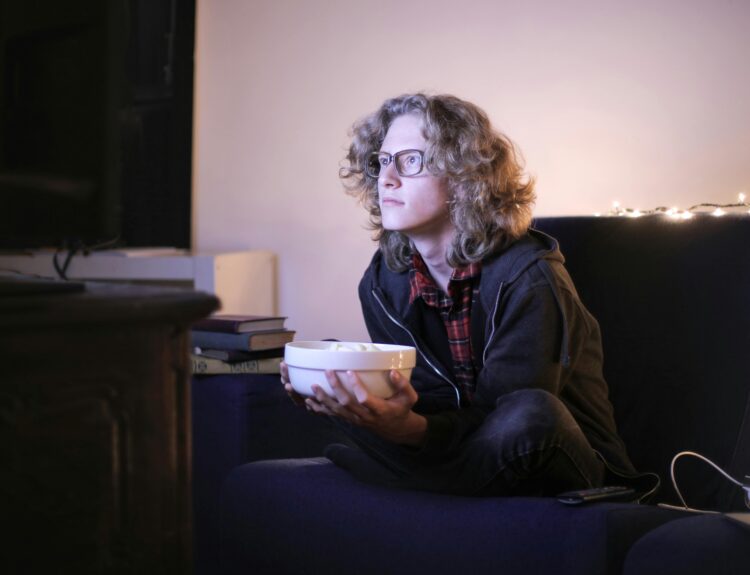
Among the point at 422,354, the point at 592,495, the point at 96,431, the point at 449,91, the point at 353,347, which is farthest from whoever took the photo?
the point at 449,91

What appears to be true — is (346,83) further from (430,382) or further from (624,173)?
(430,382)

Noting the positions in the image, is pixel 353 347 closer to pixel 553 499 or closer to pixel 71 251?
pixel 553 499

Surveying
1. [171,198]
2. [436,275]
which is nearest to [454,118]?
[436,275]

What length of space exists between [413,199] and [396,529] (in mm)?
655

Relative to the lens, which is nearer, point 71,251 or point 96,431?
point 96,431

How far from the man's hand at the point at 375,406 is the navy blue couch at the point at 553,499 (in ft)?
0.29

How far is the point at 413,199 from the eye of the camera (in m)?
1.69

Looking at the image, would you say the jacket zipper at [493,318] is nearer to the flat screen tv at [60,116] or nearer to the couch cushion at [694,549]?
the couch cushion at [694,549]

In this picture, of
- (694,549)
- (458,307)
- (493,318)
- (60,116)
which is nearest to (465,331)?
(458,307)

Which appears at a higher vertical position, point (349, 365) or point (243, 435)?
point (349, 365)

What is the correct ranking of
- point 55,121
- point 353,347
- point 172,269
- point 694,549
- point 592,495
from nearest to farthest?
point 55,121 < point 694,549 < point 592,495 < point 353,347 < point 172,269

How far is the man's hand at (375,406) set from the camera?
4.00 ft

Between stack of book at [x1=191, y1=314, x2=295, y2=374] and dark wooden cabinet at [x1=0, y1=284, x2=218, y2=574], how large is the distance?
106cm

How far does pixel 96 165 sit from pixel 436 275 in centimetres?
96
